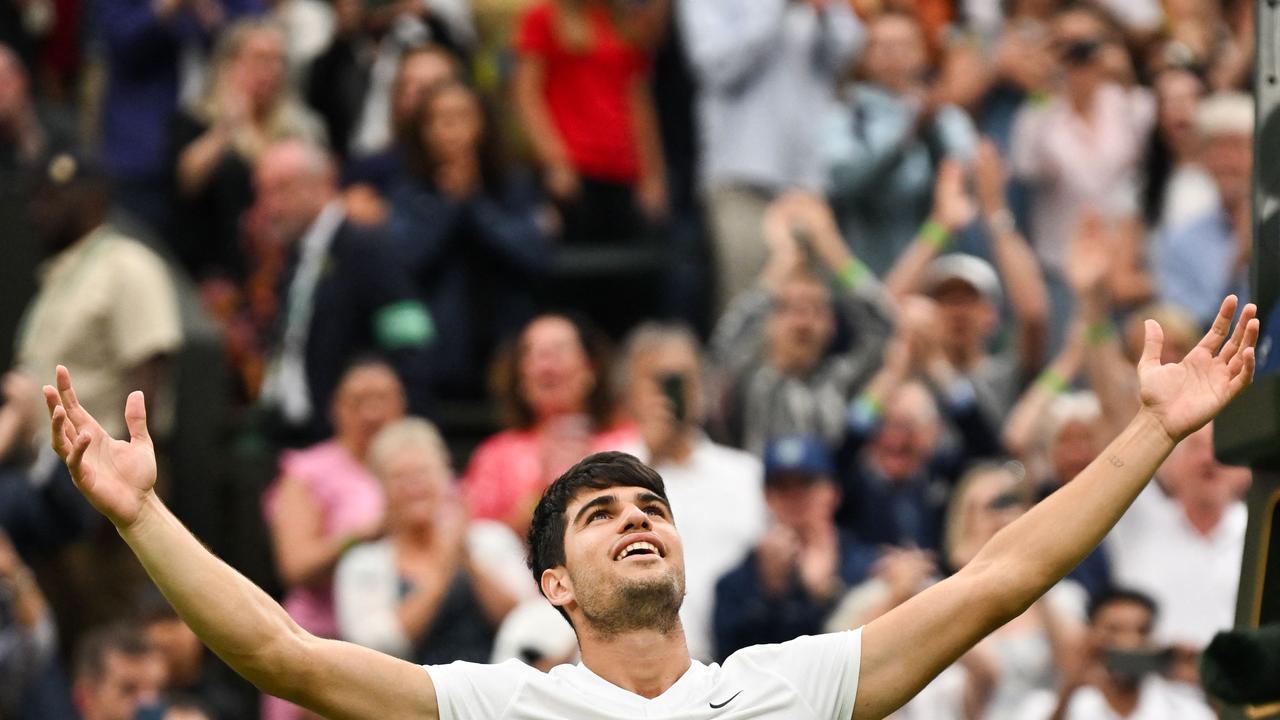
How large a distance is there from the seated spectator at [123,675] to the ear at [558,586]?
3.47 metres

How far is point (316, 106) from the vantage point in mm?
11859

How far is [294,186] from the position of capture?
10617mm

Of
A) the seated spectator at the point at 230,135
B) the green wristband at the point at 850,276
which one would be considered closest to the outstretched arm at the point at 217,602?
the green wristband at the point at 850,276

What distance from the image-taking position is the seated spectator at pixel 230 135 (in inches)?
450

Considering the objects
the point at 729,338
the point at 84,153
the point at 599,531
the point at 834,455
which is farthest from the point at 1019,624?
the point at 84,153

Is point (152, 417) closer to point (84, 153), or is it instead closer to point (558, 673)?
point (84, 153)

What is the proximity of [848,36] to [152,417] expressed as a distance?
374cm

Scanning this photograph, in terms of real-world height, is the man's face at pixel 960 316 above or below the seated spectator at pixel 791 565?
above

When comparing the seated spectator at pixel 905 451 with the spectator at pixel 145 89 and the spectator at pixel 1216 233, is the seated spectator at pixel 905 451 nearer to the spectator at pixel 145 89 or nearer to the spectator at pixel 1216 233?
the spectator at pixel 1216 233

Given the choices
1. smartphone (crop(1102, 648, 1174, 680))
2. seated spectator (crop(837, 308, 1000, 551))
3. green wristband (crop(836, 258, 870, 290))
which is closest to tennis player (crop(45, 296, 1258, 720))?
smartphone (crop(1102, 648, 1174, 680))

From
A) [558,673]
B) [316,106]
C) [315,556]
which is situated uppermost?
[316,106]

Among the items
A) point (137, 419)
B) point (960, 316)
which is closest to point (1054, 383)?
point (960, 316)

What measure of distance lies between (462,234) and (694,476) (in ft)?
6.16

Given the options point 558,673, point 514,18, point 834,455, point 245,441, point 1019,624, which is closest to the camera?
point 558,673
